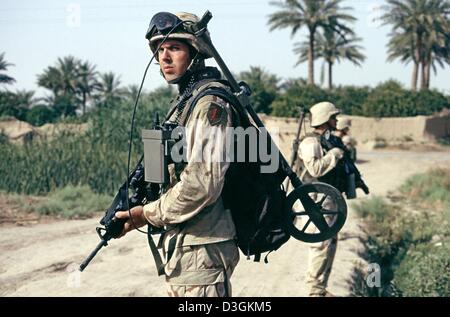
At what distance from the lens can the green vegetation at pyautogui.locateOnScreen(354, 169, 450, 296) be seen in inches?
262

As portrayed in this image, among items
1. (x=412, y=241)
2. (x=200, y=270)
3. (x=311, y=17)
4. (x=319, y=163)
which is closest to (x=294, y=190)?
(x=200, y=270)

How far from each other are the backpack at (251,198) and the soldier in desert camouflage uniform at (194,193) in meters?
0.04

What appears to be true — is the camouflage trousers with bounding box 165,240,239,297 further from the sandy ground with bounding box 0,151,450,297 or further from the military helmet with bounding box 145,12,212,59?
the sandy ground with bounding box 0,151,450,297

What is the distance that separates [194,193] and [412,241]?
7.40 metres

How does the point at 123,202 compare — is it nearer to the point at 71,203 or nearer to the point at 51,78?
the point at 71,203

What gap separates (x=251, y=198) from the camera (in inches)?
96.7

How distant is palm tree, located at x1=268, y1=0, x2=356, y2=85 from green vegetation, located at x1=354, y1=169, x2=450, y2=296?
13226 millimetres

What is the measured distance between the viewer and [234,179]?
2428mm

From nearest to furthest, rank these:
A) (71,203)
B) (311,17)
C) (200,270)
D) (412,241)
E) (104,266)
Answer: (200,270) < (104,266) < (412,241) < (71,203) < (311,17)

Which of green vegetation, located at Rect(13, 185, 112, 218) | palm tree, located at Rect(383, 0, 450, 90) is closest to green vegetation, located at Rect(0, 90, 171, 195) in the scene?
green vegetation, located at Rect(13, 185, 112, 218)

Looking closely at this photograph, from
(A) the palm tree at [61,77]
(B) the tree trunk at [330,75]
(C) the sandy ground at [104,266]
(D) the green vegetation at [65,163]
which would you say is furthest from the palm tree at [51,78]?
(C) the sandy ground at [104,266]

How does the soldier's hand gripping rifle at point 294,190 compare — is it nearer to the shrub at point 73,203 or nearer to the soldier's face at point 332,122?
the soldier's face at point 332,122
